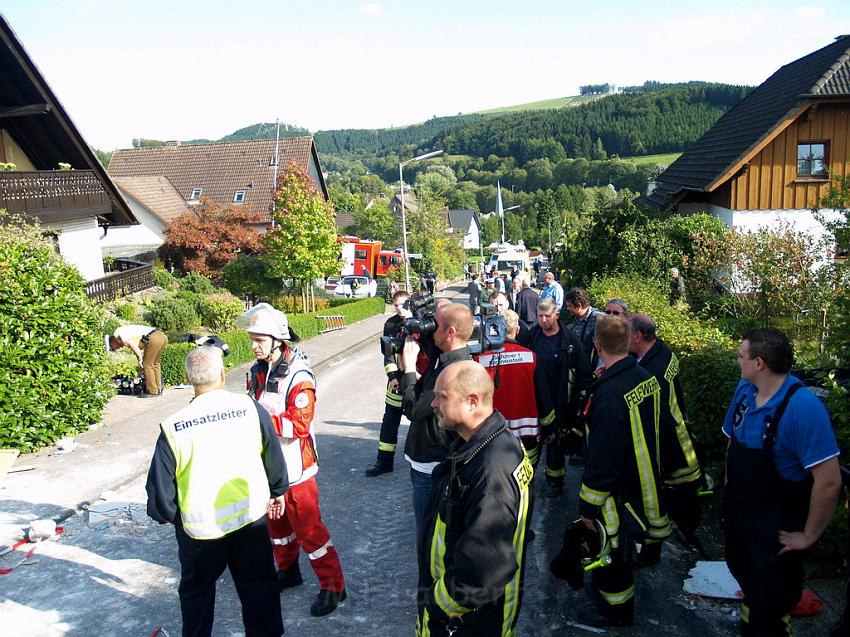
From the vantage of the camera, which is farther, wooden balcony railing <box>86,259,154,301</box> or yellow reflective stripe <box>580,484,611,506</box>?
wooden balcony railing <box>86,259,154,301</box>

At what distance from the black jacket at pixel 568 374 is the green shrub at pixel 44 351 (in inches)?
231

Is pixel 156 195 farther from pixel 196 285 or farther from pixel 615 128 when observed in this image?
pixel 615 128

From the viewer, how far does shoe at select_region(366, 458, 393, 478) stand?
7.68 metres

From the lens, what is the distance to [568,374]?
6488mm

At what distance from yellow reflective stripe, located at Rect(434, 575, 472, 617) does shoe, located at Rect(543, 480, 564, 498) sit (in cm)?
394

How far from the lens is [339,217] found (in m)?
72.8

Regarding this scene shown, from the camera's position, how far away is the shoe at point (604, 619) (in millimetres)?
4504

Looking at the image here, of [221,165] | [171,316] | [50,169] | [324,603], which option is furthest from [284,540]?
[221,165]

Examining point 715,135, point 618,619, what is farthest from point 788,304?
point 715,135

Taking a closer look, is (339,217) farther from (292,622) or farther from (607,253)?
(292,622)

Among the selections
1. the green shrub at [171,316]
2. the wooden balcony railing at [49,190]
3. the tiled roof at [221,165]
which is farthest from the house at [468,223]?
the wooden balcony railing at [49,190]

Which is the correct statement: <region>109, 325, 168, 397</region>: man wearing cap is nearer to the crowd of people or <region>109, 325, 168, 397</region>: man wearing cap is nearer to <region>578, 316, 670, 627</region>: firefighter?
the crowd of people

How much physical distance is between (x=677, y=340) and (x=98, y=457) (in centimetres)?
686

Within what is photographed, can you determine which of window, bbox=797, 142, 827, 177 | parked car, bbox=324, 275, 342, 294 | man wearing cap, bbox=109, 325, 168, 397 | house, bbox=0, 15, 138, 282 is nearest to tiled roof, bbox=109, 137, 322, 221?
parked car, bbox=324, 275, 342, 294
